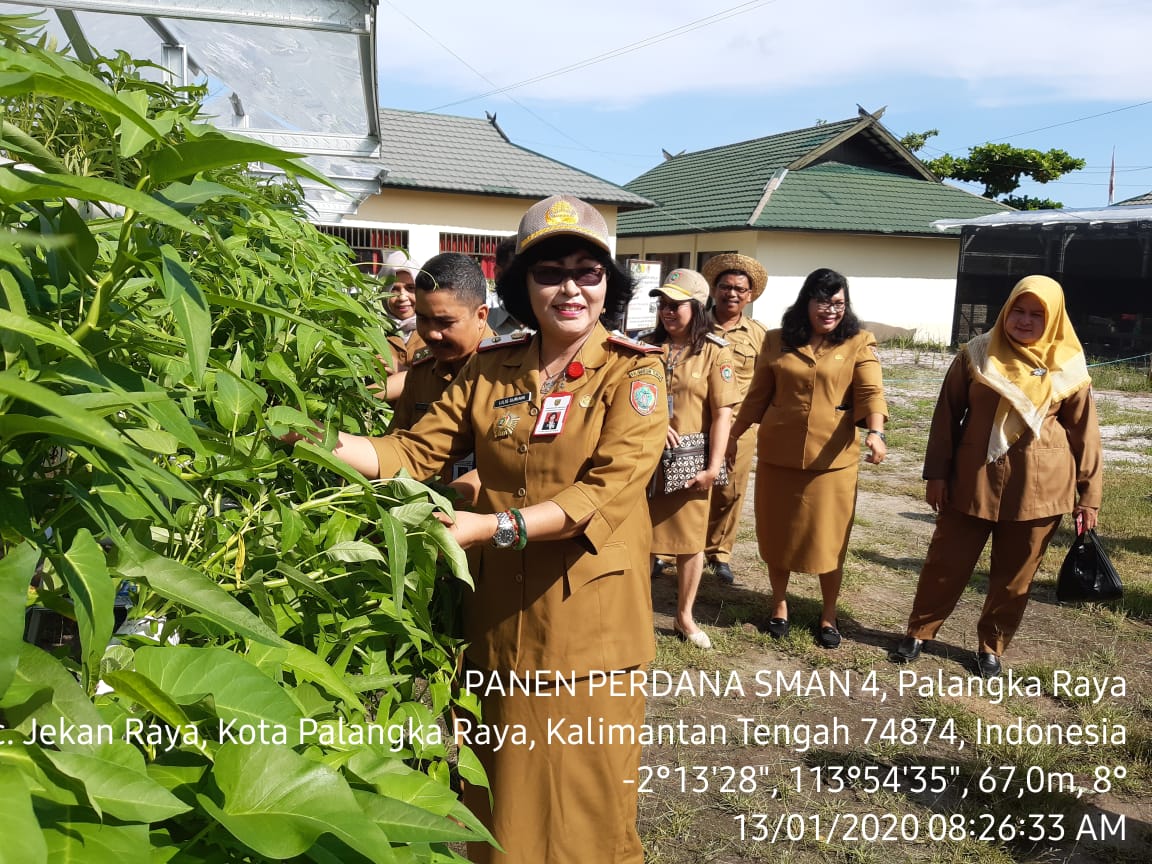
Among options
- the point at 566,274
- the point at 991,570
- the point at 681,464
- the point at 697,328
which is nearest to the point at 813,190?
the point at 697,328

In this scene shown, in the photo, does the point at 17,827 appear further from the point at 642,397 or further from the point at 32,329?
the point at 642,397

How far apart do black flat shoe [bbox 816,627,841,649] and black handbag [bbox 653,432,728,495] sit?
103cm

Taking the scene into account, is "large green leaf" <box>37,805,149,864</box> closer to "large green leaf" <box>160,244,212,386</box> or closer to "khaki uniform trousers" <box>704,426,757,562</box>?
"large green leaf" <box>160,244,212,386</box>

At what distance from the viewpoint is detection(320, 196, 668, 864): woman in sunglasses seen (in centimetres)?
227

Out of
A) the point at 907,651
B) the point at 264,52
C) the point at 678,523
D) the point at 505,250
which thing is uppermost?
the point at 264,52

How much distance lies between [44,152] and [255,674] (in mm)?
489

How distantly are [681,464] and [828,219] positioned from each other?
1716 cm

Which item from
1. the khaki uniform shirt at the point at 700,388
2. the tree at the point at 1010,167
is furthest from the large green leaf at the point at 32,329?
the tree at the point at 1010,167

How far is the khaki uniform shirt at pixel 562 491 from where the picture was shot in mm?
2248

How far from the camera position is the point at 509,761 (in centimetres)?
234

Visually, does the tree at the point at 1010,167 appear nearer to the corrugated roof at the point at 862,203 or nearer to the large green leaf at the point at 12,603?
the corrugated roof at the point at 862,203

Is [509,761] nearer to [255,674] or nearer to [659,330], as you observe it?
[255,674]

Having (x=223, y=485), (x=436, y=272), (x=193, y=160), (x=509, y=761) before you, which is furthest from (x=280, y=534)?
(x=436, y=272)

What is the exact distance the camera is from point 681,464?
16.0 ft
